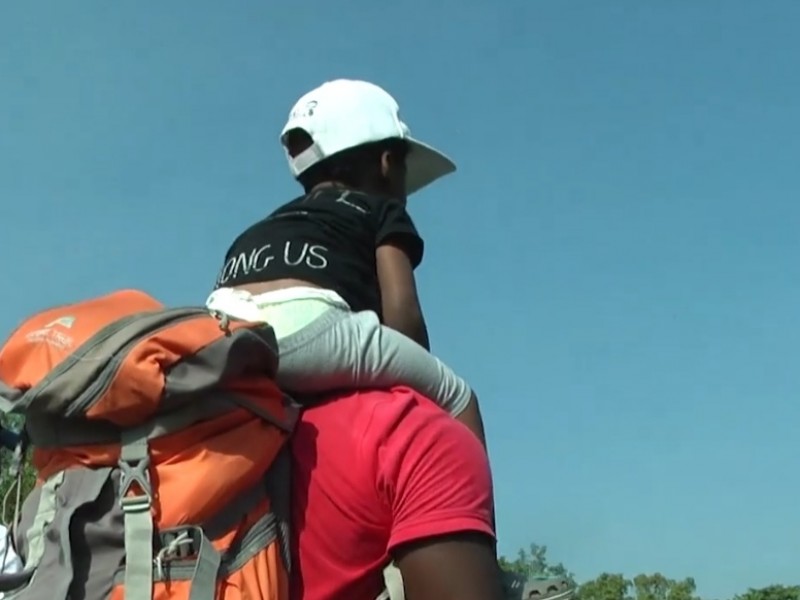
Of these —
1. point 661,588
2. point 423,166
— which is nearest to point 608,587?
point 661,588

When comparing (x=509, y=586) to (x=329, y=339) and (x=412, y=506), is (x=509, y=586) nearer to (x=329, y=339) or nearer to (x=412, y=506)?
(x=412, y=506)

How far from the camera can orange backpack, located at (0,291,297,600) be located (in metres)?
1.87

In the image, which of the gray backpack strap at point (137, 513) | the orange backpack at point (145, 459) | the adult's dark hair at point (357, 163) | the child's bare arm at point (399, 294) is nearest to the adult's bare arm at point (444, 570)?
the orange backpack at point (145, 459)

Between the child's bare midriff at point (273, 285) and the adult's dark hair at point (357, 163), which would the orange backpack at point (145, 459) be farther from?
the adult's dark hair at point (357, 163)

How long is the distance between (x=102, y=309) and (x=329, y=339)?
1.34ft

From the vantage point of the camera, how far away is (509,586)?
2.20m

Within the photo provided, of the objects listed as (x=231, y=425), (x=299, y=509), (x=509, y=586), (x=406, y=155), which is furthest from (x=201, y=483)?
(x=406, y=155)

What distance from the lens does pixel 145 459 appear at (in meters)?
1.90

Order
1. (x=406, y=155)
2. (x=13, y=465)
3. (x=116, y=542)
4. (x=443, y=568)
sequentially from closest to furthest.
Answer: (x=116, y=542), (x=443, y=568), (x=13, y=465), (x=406, y=155)

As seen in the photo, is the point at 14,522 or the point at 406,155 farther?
the point at 406,155

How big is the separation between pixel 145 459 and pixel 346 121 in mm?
1161

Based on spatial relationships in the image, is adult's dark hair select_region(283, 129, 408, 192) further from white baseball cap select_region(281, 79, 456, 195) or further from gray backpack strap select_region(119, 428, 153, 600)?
gray backpack strap select_region(119, 428, 153, 600)

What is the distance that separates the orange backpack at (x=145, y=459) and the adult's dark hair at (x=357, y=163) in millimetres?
879

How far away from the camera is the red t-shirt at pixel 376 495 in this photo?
80.4 inches
